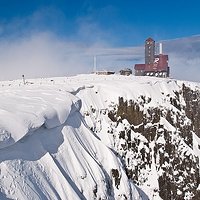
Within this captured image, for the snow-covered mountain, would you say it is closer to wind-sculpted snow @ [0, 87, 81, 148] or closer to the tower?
wind-sculpted snow @ [0, 87, 81, 148]

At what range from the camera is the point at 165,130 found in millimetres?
24406

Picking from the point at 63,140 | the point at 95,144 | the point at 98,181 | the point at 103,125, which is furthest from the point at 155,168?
the point at 63,140

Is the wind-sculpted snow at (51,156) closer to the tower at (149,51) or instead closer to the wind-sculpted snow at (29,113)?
the wind-sculpted snow at (29,113)

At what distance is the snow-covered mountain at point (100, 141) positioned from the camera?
11305 millimetres

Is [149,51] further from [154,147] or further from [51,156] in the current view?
[51,156]

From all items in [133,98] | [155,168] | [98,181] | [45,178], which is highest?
[133,98]

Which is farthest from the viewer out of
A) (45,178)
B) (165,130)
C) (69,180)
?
(165,130)

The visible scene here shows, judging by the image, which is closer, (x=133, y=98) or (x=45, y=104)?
(x=45, y=104)

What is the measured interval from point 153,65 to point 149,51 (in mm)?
3428

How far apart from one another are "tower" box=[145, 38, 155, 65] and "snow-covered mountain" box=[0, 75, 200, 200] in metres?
23.0

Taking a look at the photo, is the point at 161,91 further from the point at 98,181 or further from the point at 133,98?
the point at 98,181

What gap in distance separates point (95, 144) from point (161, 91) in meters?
12.8

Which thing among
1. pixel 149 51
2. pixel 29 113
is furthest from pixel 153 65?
pixel 29 113

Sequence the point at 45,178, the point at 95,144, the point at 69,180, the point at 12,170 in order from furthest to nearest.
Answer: the point at 95,144
the point at 69,180
the point at 45,178
the point at 12,170
